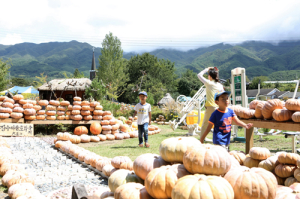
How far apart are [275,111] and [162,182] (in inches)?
131

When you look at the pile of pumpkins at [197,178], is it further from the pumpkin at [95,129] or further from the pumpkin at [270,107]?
the pumpkin at [95,129]

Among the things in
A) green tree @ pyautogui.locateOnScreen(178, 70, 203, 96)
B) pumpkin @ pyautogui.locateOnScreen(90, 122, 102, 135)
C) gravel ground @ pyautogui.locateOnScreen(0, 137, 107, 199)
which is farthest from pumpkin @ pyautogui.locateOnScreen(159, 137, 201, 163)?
green tree @ pyautogui.locateOnScreen(178, 70, 203, 96)

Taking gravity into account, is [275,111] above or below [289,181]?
above

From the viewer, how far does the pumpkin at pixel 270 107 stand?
4.57 metres

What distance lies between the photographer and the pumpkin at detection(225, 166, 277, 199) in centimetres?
193

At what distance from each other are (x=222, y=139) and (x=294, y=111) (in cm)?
170

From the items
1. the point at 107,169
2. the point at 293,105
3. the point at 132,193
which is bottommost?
the point at 107,169

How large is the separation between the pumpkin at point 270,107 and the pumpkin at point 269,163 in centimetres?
156

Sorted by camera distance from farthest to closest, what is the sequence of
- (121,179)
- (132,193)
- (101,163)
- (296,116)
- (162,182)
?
(101,163)
(296,116)
(121,179)
(132,193)
(162,182)

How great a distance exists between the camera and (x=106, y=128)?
10.2 metres

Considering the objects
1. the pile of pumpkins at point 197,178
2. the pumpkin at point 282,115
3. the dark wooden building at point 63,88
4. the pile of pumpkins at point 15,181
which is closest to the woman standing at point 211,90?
the pumpkin at point 282,115

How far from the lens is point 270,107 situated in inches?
180

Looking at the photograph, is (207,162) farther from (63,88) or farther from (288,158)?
(63,88)

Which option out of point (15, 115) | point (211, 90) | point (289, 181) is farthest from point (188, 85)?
point (289, 181)
